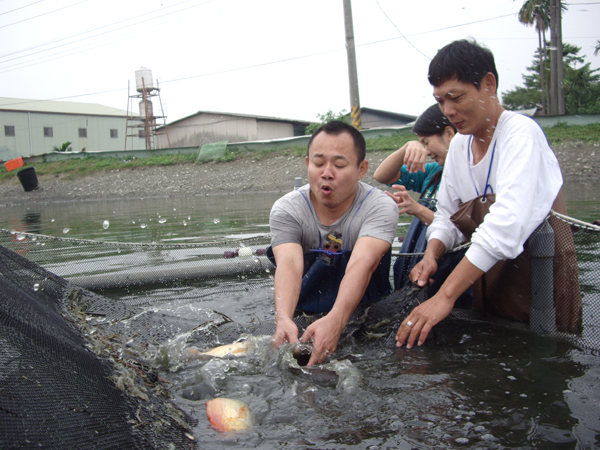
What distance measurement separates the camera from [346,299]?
9.84 feet

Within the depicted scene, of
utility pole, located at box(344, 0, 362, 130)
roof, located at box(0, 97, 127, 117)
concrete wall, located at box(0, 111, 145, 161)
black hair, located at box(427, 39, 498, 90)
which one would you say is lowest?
black hair, located at box(427, 39, 498, 90)

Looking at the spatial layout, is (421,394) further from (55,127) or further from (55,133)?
(55,127)

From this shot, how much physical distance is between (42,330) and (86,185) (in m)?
26.5

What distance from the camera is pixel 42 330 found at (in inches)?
83.2

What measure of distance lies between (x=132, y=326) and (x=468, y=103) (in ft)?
8.54

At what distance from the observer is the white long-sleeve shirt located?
261 cm

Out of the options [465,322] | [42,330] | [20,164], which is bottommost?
[465,322]

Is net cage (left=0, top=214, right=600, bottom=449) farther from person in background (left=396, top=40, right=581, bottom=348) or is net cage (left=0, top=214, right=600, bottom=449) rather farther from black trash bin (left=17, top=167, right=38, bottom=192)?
black trash bin (left=17, top=167, right=38, bottom=192)

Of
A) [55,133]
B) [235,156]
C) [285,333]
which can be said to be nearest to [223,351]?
[285,333]

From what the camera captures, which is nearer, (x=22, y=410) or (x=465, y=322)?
(x=22, y=410)

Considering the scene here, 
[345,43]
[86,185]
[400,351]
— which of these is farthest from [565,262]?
[86,185]

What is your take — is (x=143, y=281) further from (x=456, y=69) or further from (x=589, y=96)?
(x=589, y=96)

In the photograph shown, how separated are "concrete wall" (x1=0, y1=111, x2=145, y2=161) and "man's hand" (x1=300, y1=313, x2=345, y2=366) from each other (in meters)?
47.9

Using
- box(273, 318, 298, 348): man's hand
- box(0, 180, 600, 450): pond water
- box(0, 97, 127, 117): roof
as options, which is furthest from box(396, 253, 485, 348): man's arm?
box(0, 97, 127, 117): roof
